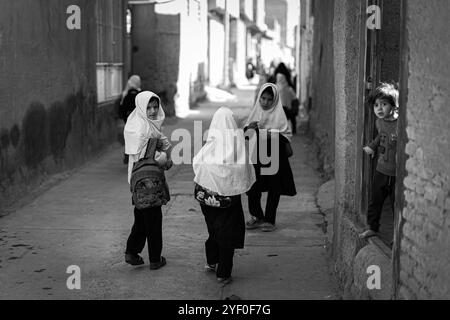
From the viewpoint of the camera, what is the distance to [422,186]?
3787 millimetres

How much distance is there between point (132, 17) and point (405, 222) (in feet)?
49.6

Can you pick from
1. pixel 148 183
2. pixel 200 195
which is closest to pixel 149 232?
pixel 148 183

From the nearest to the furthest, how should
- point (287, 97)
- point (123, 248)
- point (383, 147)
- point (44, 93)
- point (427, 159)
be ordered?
point (427, 159) < point (383, 147) < point (123, 248) < point (44, 93) < point (287, 97)

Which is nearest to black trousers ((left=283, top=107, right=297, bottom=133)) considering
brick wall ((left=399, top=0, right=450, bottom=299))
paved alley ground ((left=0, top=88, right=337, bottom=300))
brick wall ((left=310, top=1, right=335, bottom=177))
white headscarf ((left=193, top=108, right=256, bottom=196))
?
brick wall ((left=310, top=1, right=335, bottom=177))

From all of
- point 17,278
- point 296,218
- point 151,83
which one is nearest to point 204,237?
point 296,218

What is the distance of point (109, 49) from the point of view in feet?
44.6

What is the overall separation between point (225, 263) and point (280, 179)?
70.5 inches

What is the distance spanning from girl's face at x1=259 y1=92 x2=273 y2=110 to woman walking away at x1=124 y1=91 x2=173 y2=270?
143 cm

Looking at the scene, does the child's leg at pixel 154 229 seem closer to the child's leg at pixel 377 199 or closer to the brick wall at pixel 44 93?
the child's leg at pixel 377 199

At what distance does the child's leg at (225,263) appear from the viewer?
5.52 m

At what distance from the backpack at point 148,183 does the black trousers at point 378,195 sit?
61.5 inches

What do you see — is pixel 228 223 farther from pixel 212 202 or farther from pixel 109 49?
pixel 109 49

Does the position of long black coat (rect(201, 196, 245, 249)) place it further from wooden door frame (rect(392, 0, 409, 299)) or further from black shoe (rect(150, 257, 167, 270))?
wooden door frame (rect(392, 0, 409, 299))

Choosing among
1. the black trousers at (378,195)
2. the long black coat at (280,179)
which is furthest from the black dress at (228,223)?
the long black coat at (280,179)
